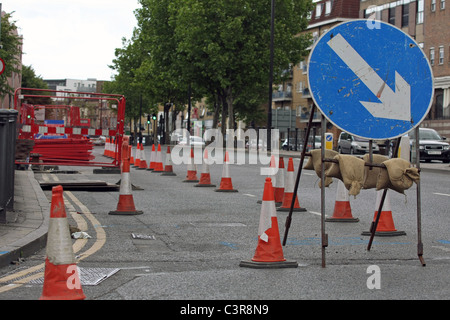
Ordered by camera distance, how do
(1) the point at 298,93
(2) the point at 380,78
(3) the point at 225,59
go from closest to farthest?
(2) the point at 380,78 → (3) the point at 225,59 → (1) the point at 298,93

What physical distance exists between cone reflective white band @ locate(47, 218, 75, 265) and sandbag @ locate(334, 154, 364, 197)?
2682 mm

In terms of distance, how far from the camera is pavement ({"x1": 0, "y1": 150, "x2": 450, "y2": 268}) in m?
7.14

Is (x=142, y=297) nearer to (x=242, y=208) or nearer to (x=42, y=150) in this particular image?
(x=242, y=208)

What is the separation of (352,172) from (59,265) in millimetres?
2908

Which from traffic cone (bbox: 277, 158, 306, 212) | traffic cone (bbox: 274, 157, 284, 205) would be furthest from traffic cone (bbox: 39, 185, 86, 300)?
traffic cone (bbox: 274, 157, 284, 205)

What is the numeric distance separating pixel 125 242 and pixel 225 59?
1929 inches

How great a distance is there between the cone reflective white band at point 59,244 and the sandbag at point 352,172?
268 cm

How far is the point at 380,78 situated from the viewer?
682cm

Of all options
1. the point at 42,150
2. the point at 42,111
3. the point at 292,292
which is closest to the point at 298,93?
the point at 42,111

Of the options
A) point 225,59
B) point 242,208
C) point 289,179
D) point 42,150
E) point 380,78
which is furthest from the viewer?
point 225,59

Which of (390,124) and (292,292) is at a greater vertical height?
(390,124)

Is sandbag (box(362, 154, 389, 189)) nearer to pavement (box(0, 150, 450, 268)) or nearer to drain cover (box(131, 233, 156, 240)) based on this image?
drain cover (box(131, 233, 156, 240))

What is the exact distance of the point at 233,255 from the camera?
7.70 m

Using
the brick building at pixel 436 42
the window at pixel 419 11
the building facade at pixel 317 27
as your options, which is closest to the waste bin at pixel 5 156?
the brick building at pixel 436 42
